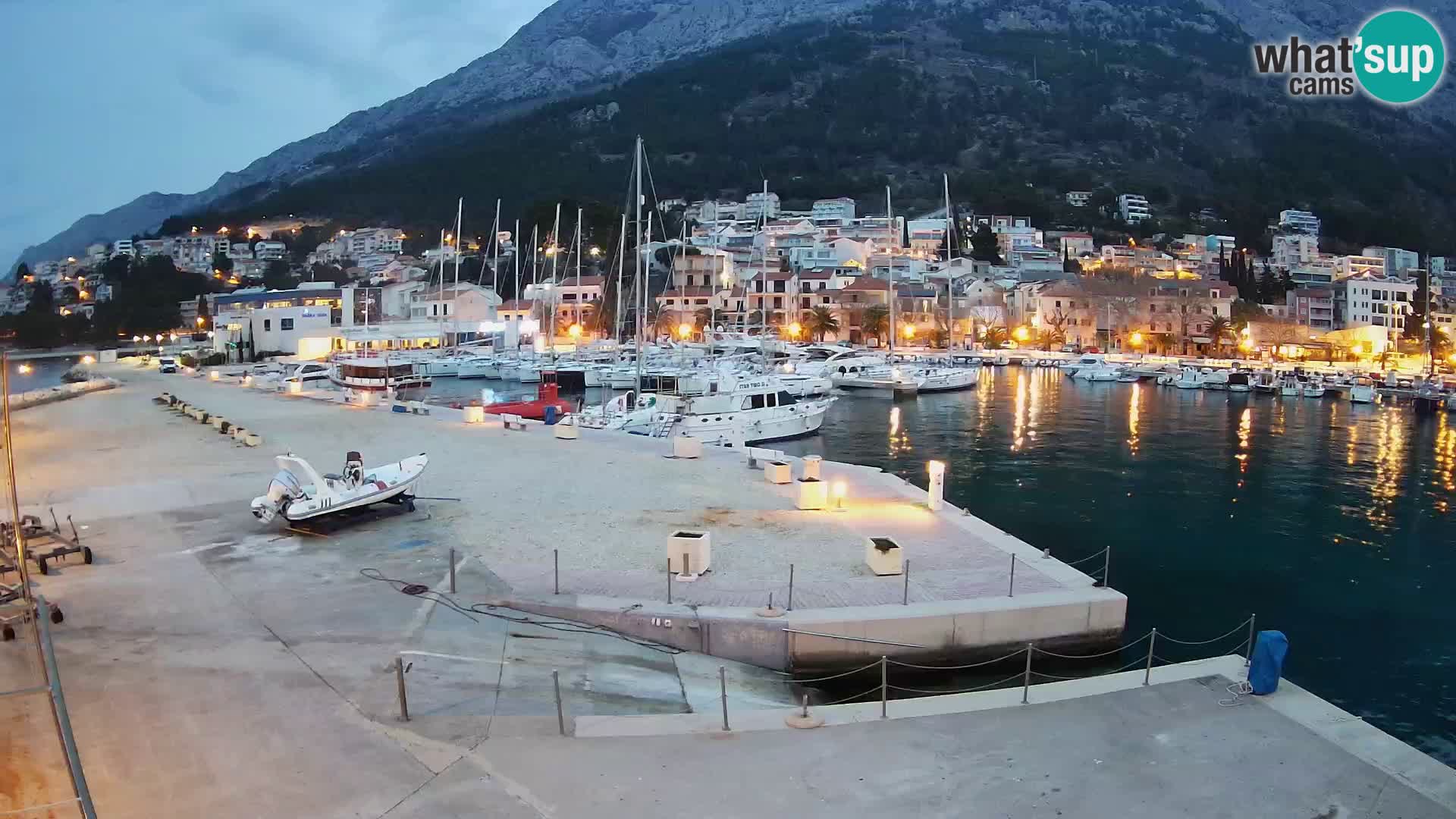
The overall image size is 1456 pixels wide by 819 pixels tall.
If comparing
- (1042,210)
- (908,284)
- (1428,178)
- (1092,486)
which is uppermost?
(1428,178)

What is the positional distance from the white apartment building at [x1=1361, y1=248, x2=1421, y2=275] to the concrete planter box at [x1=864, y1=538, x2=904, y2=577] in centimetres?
15126

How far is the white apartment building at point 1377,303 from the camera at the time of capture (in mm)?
94625

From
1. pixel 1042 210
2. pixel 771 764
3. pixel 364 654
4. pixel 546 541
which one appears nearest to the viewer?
pixel 771 764

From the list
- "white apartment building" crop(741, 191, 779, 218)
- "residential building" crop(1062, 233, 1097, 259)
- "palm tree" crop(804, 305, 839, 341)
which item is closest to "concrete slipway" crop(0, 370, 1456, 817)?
"palm tree" crop(804, 305, 839, 341)

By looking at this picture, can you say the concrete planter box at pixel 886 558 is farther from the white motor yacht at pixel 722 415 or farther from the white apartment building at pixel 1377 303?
Result: the white apartment building at pixel 1377 303

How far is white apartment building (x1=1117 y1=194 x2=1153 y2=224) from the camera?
158 m

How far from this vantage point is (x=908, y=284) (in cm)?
9525

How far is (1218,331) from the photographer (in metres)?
82.9

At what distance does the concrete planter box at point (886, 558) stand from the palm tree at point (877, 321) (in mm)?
76109

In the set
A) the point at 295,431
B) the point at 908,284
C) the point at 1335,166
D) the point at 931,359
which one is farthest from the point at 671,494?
the point at 1335,166

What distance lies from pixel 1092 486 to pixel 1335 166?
202 metres

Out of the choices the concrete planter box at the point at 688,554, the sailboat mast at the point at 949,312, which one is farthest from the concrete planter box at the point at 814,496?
the sailboat mast at the point at 949,312

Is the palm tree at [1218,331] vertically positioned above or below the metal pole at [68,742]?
above

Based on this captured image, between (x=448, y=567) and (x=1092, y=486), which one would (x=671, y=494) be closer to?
(x=448, y=567)
